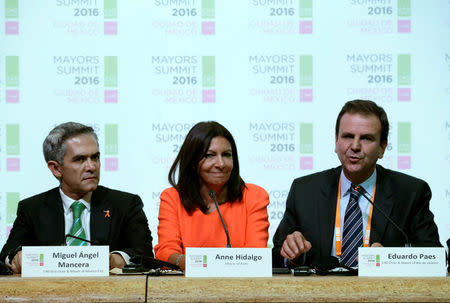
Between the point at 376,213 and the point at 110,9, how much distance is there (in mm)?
2285

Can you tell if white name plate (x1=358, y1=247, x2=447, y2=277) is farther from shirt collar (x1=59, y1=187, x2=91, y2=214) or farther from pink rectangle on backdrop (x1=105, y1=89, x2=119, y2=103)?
pink rectangle on backdrop (x1=105, y1=89, x2=119, y2=103)

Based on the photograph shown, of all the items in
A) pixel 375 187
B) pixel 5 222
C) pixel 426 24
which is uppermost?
pixel 426 24

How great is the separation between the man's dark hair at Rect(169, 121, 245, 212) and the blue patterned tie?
59cm

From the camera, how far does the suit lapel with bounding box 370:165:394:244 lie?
2.77 m

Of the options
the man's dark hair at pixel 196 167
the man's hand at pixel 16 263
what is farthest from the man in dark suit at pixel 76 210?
the man's hand at pixel 16 263

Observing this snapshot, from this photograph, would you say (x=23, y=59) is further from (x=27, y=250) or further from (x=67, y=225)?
(x=27, y=250)

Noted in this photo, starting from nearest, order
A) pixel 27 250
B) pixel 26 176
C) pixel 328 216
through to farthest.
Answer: pixel 27 250 → pixel 328 216 → pixel 26 176

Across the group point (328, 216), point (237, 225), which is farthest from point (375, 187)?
point (237, 225)

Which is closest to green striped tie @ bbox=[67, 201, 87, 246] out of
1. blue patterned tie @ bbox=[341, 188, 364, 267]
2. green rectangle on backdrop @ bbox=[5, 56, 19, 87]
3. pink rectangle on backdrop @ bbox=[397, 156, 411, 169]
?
green rectangle on backdrop @ bbox=[5, 56, 19, 87]

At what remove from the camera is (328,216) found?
2.88m

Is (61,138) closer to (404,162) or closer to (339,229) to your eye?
(339,229)

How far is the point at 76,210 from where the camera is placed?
120 inches

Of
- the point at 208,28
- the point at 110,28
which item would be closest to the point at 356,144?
the point at 208,28

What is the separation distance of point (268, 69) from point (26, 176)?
1.80m
